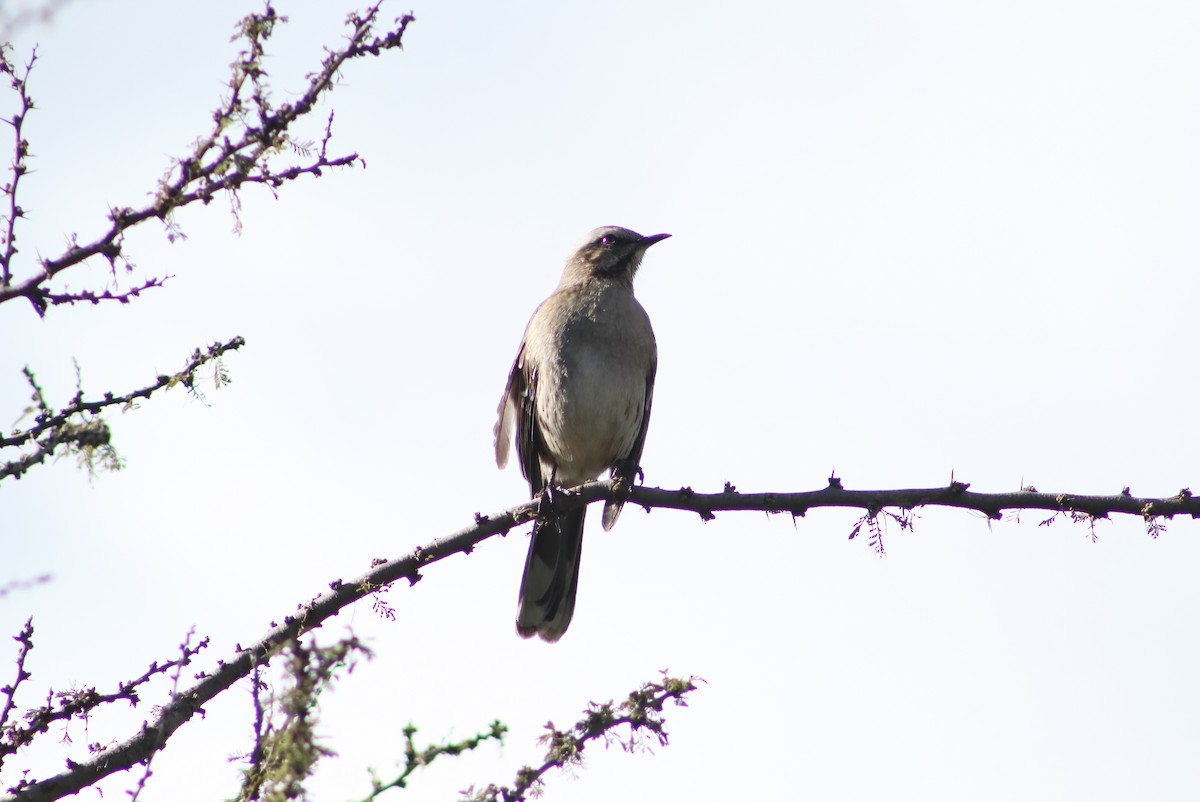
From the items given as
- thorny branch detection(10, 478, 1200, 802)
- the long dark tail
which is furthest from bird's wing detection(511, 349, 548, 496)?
thorny branch detection(10, 478, 1200, 802)

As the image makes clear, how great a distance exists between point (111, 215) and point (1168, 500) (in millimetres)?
3071


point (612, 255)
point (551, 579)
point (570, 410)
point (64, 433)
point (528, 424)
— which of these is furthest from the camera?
point (612, 255)

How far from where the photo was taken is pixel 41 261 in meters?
3.24

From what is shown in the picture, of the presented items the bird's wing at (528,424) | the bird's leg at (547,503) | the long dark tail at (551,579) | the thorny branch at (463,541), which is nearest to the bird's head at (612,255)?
the bird's wing at (528,424)

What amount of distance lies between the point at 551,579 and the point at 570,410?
102 cm

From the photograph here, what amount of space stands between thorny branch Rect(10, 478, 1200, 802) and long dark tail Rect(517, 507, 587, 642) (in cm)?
286

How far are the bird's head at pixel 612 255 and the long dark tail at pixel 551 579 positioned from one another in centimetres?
182

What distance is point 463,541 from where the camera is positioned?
14.8ft

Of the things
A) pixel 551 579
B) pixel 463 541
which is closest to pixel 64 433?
pixel 463 541

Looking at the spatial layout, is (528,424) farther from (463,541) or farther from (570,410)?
(463,541)

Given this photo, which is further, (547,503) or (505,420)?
(505,420)

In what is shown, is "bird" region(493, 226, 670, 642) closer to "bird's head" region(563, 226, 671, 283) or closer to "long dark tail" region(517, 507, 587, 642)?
"long dark tail" region(517, 507, 587, 642)

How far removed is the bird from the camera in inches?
298

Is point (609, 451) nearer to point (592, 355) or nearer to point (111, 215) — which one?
point (592, 355)
